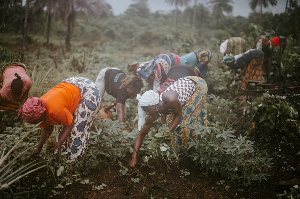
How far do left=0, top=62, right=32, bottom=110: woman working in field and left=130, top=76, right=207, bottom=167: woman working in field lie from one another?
1525 millimetres

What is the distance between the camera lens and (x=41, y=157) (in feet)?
8.64

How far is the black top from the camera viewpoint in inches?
141

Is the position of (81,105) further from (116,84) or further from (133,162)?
(116,84)

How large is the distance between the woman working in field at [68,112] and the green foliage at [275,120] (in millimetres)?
2432

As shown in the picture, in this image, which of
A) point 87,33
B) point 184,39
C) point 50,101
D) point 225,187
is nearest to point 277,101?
point 225,187

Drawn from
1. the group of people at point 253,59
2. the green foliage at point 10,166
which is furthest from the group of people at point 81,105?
the group of people at point 253,59

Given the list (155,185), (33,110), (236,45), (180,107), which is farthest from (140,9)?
(33,110)

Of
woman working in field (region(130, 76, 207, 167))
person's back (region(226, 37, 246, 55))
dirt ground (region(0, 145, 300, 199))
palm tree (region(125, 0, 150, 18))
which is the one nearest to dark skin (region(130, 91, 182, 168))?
woman working in field (region(130, 76, 207, 167))

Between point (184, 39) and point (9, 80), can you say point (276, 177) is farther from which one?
point (184, 39)

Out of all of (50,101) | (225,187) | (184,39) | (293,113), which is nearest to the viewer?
(50,101)

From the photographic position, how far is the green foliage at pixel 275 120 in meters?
3.40

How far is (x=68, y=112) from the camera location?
2.37 metres

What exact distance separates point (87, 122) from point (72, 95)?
0.42 m

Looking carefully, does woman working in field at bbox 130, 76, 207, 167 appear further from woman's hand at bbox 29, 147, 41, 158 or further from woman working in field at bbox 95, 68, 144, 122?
woman's hand at bbox 29, 147, 41, 158
